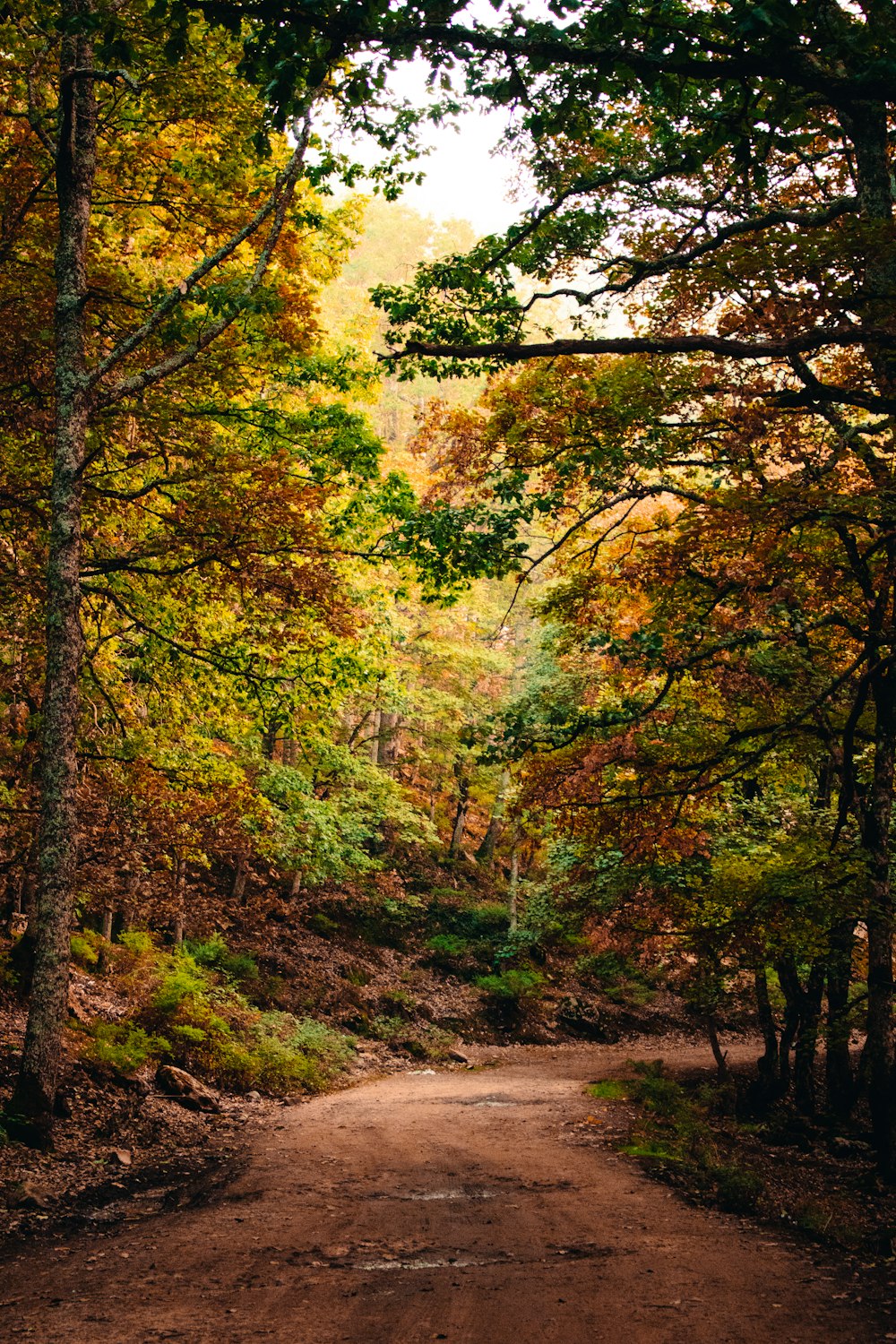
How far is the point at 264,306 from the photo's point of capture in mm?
8422

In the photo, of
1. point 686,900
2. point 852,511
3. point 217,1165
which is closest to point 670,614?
point 852,511

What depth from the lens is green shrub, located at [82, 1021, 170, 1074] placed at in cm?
928

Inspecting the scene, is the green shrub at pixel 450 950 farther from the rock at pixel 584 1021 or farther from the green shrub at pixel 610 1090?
the green shrub at pixel 610 1090

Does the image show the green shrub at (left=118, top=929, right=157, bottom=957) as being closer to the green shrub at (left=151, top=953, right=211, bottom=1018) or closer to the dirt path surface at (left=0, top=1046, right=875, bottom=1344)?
the green shrub at (left=151, top=953, right=211, bottom=1018)

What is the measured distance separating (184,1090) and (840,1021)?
7694 millimetres

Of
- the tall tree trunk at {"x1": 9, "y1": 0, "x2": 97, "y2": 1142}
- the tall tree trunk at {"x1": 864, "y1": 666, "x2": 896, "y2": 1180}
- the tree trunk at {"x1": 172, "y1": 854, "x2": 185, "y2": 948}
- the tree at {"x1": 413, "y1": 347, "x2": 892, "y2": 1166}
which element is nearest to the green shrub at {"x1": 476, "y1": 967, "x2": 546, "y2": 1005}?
the tree trunk at {"x1": 172, "y1": 854, "x2": 185, "y2": 948}

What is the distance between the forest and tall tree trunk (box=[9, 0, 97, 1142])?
36 mm

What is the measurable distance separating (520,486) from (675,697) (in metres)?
3.46

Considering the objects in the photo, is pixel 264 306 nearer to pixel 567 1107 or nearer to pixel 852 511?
pixel 852 511

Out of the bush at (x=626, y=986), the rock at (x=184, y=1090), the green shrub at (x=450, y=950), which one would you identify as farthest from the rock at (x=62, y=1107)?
the bush at (x=626, y=986)

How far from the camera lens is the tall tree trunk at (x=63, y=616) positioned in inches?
291

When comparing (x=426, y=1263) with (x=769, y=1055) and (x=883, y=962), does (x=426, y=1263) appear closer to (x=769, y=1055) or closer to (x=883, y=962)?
(x=883, y=962)

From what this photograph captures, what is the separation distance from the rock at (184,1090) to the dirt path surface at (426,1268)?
1717mm

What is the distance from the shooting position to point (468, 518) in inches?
323
